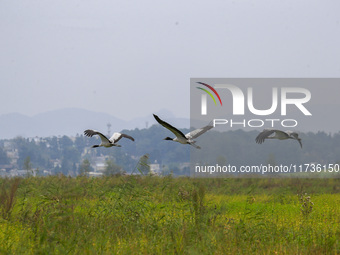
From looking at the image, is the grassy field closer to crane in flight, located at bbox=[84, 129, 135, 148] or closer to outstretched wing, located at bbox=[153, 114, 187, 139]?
outstretched wing, located at bbox=[153, 114, 187, 139]

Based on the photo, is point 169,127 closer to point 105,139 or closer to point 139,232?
point 139,232

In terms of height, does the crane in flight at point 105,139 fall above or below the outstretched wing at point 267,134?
below

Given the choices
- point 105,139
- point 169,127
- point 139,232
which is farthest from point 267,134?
point 139,232

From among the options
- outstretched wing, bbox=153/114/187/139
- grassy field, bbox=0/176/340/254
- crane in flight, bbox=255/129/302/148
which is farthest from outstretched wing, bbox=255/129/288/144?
outstretched wing, bbox=153/114/187/139

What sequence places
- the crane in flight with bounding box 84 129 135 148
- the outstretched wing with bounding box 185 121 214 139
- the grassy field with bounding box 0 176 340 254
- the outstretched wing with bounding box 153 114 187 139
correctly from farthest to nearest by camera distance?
the crane in flight with bounding box 84 129 135 148 → the outstretched wing with bounding box 185 121 214 139 → the outstretched wing with bounding box 153 114 187 139 → the grassy field with bounding box 0 176 340 254

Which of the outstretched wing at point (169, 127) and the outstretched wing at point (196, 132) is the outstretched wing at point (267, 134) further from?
the outstretched wing at point (169, 127)

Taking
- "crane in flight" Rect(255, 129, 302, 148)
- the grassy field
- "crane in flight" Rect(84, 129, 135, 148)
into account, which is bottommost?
the grassy field

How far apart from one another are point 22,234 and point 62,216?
3.39ft

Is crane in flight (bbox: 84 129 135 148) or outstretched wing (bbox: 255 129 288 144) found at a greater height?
outstretched wing (bbox: 255 129 288 144)

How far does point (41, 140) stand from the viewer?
160 m

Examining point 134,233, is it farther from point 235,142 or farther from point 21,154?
point 21,154

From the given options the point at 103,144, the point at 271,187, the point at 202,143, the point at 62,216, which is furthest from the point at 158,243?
the point at 202,143

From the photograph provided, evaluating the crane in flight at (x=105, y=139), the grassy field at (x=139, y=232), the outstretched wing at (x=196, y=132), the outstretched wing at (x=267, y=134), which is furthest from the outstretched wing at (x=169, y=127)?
the outstretched wing at (x=267, y=134)

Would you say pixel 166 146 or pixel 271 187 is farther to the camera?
pixel 166 146
